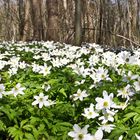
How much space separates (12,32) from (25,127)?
128 ft

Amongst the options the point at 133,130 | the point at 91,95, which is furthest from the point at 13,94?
the point at 133,130

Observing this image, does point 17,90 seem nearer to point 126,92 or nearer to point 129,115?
point 126,92

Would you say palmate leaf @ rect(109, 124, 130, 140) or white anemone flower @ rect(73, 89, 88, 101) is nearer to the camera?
palmate leaf @ rect(109, 124, 130, 140)

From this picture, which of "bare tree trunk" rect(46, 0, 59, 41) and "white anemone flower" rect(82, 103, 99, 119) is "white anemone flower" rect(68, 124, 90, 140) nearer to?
"white anemone flower" rect(82, 103, 99, 119)

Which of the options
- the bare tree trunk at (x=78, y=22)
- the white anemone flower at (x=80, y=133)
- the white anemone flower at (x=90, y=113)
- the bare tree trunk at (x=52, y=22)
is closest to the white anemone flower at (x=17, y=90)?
the white anemone flower at (x=90, y=113)

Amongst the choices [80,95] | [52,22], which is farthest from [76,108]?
[52,22]

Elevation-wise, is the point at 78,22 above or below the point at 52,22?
below

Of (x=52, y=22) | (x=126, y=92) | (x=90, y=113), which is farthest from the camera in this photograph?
(x=52, y=22)

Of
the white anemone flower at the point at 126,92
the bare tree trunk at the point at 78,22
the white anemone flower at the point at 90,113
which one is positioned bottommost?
the white anemone flower at the point at 90,113

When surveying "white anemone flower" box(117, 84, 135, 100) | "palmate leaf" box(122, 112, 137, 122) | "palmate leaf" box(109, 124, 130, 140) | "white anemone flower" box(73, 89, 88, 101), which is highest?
"white anemone flower" box(117, 84, 135, 100)

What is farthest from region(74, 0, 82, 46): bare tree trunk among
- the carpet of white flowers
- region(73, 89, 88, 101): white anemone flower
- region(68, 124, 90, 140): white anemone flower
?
region(68, 124, 90, 140): white anemone flower

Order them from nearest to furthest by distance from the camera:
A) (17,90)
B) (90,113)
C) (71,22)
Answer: (90,113) → (17,90) → (71,22)

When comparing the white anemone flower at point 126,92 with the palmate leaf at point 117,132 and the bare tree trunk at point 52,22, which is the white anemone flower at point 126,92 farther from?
the bare tree trunk at point 52,22

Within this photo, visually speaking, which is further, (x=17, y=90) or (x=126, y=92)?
(x=17, y=90)
